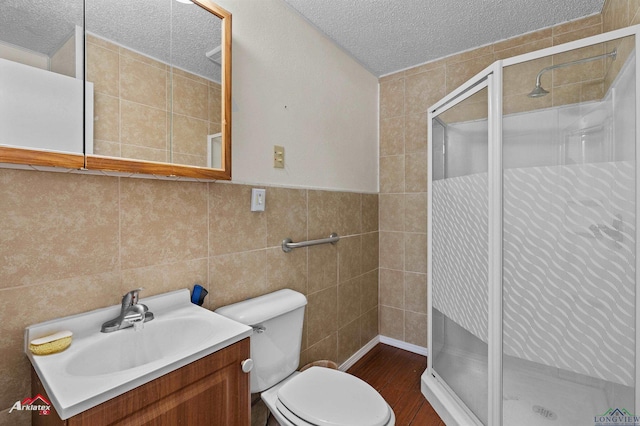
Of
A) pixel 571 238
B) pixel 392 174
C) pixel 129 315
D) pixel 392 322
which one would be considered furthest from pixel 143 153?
pixel 392 322

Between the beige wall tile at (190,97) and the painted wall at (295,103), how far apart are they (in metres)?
0.20

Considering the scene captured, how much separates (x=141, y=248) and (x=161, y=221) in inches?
4.6

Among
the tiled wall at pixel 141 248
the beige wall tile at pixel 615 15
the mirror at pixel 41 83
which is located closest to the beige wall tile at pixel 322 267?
the tiled wall at pixel 141 248

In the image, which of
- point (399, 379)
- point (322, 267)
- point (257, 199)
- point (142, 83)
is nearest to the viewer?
point (142, 83)

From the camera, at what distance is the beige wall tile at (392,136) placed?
7.97 ft

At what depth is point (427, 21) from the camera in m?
1.80

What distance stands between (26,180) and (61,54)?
1.24 feet

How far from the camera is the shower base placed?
3.73 ft

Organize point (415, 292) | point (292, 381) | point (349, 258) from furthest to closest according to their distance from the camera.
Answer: point (415, 292), point (349, 258), point (292, 381)

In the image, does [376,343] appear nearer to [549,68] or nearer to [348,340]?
[348,340]

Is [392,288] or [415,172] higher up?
[415,172]

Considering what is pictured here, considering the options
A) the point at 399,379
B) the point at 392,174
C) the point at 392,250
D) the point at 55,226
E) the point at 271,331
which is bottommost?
the point at 399,379

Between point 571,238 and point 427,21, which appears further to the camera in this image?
point 427,21

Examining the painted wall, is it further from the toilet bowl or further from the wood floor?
the wood floor
